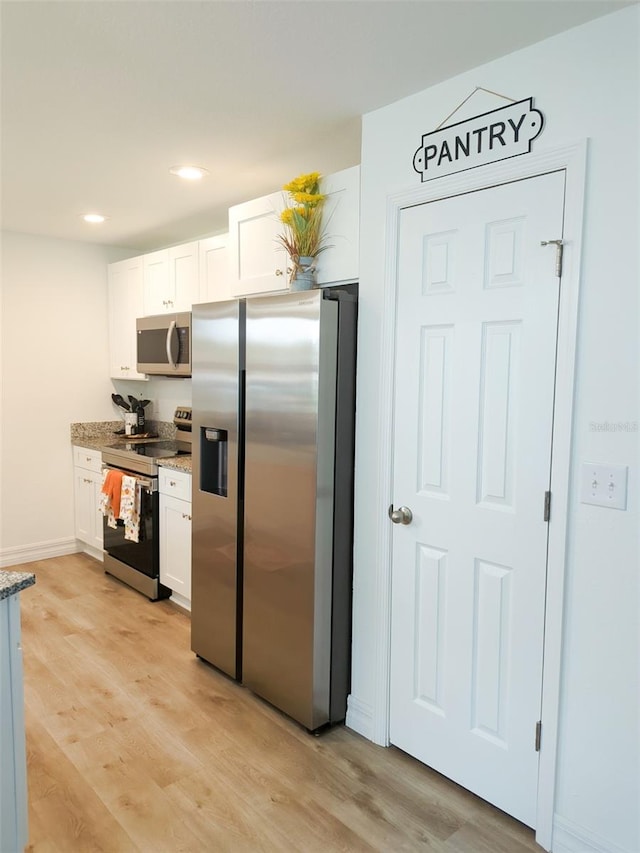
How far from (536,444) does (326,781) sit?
145 centimetres

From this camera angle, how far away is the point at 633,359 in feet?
5.36

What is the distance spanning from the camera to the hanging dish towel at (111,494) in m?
3.96

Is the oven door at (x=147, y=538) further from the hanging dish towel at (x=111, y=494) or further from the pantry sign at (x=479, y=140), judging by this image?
the pantry sign at (x=479, y=140)

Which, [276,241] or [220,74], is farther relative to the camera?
[276,241]

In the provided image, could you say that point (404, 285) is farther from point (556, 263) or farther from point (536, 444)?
point (536, 444)

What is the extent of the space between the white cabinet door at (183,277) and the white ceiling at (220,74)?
63cm

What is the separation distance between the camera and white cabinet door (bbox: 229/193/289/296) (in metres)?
2.80

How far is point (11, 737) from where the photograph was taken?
1615 millimetres

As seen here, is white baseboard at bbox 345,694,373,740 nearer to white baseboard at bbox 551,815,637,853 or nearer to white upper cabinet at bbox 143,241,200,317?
white baseboard at bbox 551,815,637,853

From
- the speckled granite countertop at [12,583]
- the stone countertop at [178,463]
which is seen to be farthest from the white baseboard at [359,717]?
the stone countertop at [178,463]

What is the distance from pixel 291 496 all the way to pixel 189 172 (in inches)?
69.6

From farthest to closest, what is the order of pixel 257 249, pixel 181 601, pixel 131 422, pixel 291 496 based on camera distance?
pixel 131 422 → pixel 181 601 → pixel 257 249 → pixel 291 496

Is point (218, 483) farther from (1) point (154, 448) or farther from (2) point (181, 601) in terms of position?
(1) point (154, 448)

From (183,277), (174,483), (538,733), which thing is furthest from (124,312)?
(538,733)
